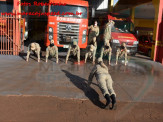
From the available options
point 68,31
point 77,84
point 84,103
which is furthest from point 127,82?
point 68,31

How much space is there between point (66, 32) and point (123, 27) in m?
4.92

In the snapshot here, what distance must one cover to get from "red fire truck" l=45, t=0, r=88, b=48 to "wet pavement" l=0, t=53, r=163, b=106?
2625 mm

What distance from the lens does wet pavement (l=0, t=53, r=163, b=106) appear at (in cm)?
586

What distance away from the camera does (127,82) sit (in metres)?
7.38

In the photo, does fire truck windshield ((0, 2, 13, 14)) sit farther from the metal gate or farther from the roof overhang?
the roof overhang

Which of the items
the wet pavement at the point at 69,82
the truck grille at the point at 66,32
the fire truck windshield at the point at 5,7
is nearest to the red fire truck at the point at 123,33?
the truck grille at the point at 66,32

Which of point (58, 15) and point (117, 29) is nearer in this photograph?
point (58, 15)

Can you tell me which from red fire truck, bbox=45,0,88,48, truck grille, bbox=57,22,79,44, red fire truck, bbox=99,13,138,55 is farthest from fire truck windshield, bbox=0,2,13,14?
red fire truck, bbox=99,13,138,55

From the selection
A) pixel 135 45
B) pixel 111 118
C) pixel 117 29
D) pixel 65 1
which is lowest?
pixel 111 118

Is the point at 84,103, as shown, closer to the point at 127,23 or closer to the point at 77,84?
the point at 77,84

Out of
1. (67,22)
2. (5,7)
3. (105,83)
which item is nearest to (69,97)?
(105,83)

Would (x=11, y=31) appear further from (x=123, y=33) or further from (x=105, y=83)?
(x=105, y=83)

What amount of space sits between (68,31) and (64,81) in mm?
5187

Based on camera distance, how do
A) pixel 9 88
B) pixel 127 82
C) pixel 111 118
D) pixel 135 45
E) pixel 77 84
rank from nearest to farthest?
pixel 111 118 < pixel 9 88 < pixel 77 84 < pixel 127 82 < pixel 135 45
